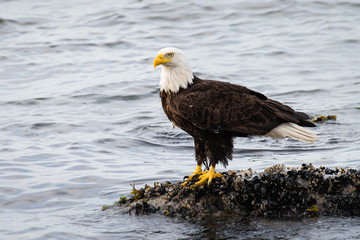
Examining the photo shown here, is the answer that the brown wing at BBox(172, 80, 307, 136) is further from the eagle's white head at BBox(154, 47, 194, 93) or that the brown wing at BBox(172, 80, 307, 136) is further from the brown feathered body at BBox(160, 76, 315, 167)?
the eagle's white head at BBox(154, 47, 194, 93)

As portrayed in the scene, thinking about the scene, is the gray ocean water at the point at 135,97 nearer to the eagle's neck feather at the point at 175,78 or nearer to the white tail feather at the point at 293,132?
the white tail feather at the point at 293,132

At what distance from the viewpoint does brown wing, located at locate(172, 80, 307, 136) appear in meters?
6.45

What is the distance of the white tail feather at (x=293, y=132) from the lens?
6.57 meters

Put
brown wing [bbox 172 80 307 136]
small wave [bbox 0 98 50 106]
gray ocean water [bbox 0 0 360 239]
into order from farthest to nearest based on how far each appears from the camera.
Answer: small wave [bbox 0 98 50 106], brown wing [bbox 172 80 307 136], gray ocean water [bbox 0 0 360 239]

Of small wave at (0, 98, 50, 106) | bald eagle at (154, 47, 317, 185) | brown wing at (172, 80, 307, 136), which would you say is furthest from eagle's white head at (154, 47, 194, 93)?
small wave at (0, 98, 50, 106)

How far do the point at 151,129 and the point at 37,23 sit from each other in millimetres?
9525

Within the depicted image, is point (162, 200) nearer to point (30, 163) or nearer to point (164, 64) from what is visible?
point (164, 64)

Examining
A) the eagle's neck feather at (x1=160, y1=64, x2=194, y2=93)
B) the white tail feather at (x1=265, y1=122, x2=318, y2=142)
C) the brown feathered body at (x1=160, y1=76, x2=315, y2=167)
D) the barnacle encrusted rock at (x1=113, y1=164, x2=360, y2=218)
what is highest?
the eagle's neck feather at (x1=160, y1=64, x2=194, y2=93)

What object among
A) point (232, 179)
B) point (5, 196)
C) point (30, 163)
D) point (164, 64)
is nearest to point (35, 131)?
point (30, 163)

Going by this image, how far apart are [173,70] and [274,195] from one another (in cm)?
181

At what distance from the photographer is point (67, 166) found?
8180mm

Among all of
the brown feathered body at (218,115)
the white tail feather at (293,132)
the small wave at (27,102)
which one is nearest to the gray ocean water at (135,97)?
the small wave at (27,102)

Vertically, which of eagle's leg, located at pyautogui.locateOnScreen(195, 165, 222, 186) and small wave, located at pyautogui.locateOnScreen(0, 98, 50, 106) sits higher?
small wave, located at pyautogui.locateOnScreen(0, 98, 50, 106)

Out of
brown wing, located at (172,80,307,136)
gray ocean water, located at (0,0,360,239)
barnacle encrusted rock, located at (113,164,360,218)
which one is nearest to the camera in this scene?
barnacle encrusted rock, located at (113,164,360,218)
